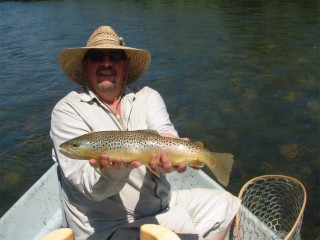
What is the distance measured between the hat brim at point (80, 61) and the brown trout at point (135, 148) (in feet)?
3.50

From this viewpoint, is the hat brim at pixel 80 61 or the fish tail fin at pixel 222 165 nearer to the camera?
the fish tail fin at pixel 222 165

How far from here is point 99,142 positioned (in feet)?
10.7

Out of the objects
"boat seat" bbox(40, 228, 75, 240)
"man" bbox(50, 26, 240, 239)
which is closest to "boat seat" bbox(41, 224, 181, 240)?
"boat seat" bbox(40, 228, 75, 240)

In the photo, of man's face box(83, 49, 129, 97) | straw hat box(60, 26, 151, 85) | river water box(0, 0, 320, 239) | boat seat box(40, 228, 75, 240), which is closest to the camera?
boat seat box(40, 228, 75, 240)

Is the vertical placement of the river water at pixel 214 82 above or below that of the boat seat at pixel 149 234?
below

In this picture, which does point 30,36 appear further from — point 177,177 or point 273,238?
point 273,238

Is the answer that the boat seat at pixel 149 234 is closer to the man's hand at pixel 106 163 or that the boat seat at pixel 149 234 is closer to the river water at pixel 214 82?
the man's hand at pixel 106 163

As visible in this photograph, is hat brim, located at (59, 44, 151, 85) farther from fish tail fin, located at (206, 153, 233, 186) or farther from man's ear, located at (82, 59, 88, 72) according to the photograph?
fish tail fin, located at (206, 153, 233, 186)

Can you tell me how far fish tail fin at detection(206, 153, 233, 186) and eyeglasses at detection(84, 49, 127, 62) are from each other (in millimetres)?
1436

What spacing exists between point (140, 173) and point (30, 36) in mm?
18172

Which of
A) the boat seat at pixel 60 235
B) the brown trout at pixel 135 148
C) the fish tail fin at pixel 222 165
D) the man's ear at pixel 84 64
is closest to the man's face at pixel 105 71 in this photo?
the man's ear at pixel 84 64

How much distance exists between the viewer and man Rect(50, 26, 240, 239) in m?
3.44

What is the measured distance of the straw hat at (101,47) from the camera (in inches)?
163

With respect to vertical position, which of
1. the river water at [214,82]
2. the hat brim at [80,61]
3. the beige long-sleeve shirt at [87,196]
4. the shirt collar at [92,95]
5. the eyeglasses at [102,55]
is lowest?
the river water at [214,82]
